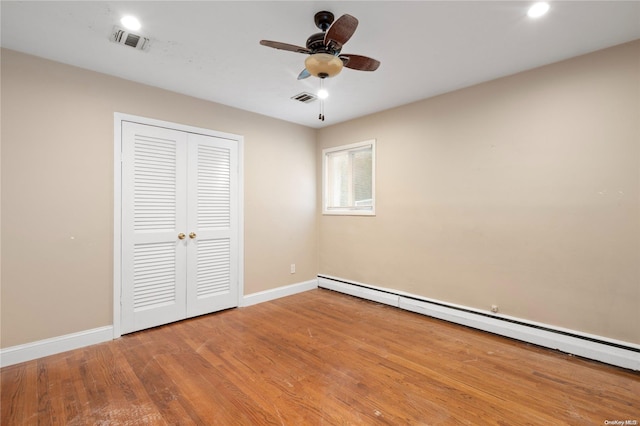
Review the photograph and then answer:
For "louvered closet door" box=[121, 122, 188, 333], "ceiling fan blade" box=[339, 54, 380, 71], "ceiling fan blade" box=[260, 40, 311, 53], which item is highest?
"ceiling fan blade" box=[339, 54, 380, 71]

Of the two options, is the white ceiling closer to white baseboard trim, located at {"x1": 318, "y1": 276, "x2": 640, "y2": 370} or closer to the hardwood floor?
white baseboard trim, located at {"x1": 318, "y1": 276, "x2": 640, "y2": 370}

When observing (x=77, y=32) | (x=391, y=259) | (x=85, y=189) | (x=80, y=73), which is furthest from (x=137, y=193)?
(x=391, y=259)

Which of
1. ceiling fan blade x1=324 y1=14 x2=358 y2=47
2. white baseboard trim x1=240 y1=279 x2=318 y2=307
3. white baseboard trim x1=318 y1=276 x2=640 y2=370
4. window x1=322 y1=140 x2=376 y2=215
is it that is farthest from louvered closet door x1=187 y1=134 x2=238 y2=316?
ceiling fan blade x1=324 y1=14 x2=358 y2=47

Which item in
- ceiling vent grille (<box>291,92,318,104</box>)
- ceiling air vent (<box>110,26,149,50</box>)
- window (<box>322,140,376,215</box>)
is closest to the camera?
ceiling air vent (<box>110,26,149,50</box>)

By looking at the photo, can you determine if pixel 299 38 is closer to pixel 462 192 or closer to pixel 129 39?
pixel 129 39

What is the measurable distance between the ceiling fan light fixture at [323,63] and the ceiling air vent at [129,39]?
146 centimetres

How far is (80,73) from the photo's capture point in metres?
2.86

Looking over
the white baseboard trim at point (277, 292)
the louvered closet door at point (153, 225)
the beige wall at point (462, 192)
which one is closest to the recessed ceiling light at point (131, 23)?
the beige wall at point (462, 192)

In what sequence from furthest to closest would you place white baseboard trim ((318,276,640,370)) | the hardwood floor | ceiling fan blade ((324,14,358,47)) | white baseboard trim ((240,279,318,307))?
white baseboard trim ((240,279,318,307)) < white baseboard trim ((318,276,640,370)) < the hardwood floor < ceiling fan blade ((324,14,358,47))

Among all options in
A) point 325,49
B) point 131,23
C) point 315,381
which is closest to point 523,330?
point 315,381

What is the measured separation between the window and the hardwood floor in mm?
1930

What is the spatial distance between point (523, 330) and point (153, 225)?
403 cm

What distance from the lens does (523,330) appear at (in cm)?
293

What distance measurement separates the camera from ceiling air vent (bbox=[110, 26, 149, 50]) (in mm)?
2314
